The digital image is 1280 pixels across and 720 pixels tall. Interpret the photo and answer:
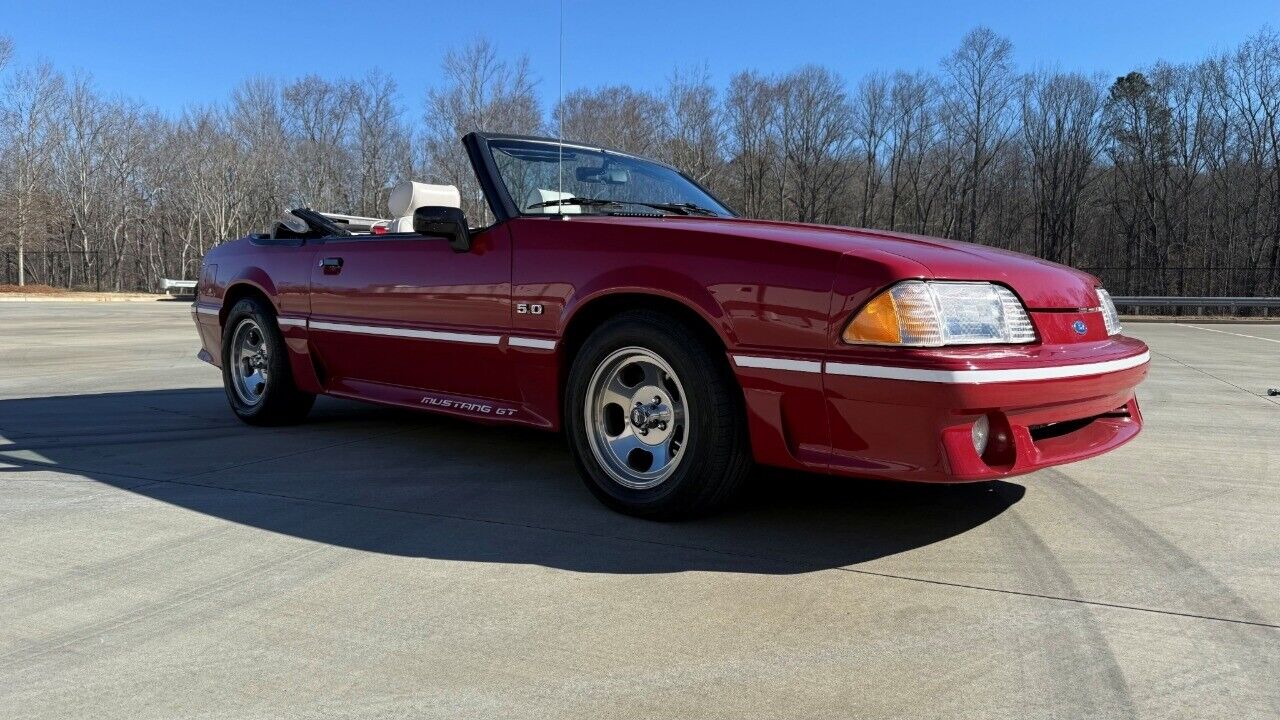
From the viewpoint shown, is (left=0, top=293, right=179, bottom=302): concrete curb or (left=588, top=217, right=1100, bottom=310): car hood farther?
(left=0, top=293, right=179, bottom=302): concrete curb

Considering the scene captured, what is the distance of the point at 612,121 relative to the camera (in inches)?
1070

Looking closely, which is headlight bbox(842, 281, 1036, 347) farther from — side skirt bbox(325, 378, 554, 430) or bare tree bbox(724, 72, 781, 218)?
bare tree bbox(724, 72, 781, 218)

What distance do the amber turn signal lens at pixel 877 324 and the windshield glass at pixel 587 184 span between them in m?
1.56

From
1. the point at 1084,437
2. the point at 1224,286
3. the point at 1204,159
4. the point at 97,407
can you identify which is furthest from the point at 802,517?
the point at 1204,159

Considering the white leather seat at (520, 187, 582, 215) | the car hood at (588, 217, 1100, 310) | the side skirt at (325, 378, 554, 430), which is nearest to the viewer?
the car hood at (588, 217, 1100, 310)

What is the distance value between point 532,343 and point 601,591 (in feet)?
4.23

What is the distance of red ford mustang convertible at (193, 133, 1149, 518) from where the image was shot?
8.98 feet

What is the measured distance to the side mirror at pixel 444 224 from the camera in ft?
12.4

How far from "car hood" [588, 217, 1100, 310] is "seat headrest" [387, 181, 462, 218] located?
2.24 m

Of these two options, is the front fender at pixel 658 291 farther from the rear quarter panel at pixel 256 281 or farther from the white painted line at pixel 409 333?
A: the rear quarter panel at pixel 256 281

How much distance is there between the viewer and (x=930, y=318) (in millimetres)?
2723

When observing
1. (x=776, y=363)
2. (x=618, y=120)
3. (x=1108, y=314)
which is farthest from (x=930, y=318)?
(x=618, y=120)

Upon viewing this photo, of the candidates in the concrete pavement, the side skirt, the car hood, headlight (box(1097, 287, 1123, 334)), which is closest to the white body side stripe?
the car hood

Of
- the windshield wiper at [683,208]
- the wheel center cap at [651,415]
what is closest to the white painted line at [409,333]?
the wheel center cap at [651,415]
